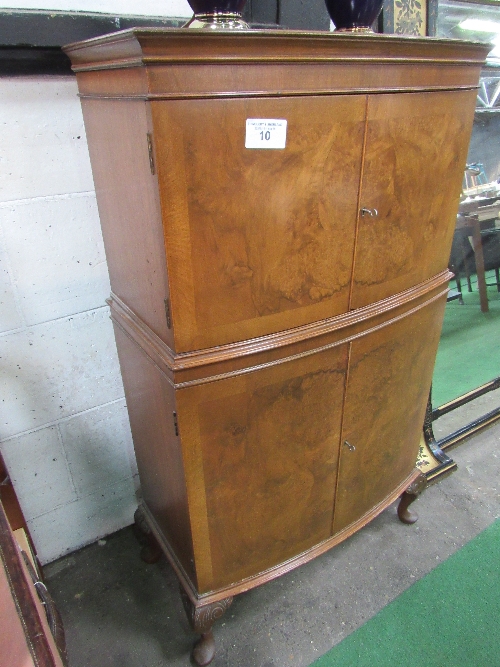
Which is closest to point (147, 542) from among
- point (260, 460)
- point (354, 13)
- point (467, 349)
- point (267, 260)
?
point (260, 460)

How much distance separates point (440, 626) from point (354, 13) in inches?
64.2

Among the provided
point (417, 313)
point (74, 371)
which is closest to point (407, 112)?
point (417, 313)

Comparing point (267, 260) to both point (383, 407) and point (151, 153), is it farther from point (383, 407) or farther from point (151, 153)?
point (383, 407)

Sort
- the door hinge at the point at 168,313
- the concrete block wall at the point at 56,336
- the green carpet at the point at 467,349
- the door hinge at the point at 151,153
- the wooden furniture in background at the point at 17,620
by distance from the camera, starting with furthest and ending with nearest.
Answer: the green carpet at the point at 467,349 → the concrete block wall at the point at 56,336 → the door hinge at the point at 168,313 → the door hinge at the point at 151,153 → the wooden furniture in background at the point at 17,620

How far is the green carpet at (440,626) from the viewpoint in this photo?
1.27 m

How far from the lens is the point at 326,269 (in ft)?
3.09

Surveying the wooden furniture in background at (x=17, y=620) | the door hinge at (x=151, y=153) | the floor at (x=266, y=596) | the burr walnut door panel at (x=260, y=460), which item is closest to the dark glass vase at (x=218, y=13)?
the door hinge at (x=151, y=153)

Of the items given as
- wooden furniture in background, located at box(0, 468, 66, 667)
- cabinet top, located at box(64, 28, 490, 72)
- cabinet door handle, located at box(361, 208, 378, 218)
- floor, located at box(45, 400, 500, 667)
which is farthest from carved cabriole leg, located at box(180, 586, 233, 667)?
cabinet top, located at box(64, 28, 490, 72)

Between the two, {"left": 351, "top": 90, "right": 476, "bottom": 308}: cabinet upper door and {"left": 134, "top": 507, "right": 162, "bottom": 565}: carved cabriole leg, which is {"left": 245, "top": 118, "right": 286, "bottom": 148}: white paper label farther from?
{"left": 134, "top": 507, "right": 162, "bottom": 565}: carved cabriole leg

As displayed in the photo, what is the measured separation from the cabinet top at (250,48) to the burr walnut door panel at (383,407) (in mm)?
581

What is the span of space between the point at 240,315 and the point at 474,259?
2.33m

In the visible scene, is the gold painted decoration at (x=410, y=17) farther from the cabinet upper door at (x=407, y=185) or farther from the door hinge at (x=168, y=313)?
the door hinge at (x=168, y=313)

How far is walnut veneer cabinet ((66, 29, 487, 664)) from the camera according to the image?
0.74 meters

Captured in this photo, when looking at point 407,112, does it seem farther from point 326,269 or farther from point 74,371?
point 74,371
